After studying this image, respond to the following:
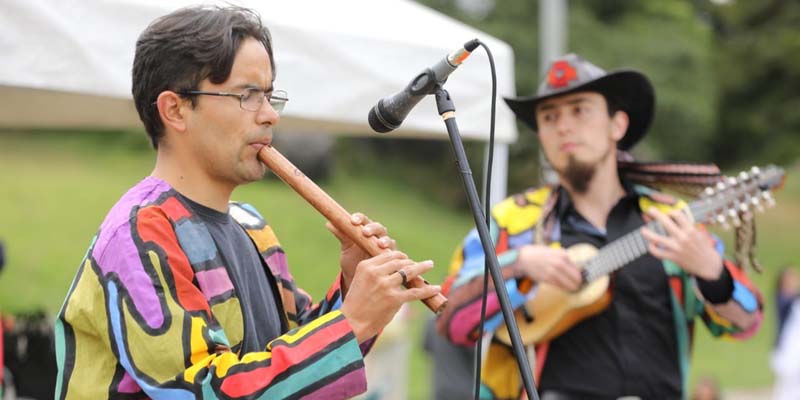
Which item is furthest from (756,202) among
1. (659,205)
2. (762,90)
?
(762,90)

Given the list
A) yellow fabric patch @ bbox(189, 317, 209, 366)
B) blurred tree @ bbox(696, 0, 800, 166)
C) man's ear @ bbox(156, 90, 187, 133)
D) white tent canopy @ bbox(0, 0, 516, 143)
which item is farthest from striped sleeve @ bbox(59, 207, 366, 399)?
blurred tree @ bbox(696, 0, 800, 166)

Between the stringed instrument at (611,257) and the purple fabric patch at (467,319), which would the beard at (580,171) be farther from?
the purple fabric patch at (467,319)

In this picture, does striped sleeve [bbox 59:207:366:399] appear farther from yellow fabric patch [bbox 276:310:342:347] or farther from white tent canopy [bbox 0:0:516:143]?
white tent canopy [bbox 0:0:516:143]

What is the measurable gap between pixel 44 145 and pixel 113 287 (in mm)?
15087

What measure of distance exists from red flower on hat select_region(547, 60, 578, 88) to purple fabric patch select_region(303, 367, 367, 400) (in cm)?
187

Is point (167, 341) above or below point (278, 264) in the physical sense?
below

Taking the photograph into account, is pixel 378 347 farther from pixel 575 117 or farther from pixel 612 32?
pixel 612 32

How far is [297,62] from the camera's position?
337cm

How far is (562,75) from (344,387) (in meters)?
1.94

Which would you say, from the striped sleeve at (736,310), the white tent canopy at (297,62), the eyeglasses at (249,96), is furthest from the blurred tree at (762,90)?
the eyeglasses at (249,96)

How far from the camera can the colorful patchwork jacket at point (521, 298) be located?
3.28 meters

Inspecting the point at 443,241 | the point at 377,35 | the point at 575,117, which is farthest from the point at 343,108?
the point at 443,241

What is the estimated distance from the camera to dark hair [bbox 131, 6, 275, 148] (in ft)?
6.26

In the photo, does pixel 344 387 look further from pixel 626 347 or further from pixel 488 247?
pixel 626 347
